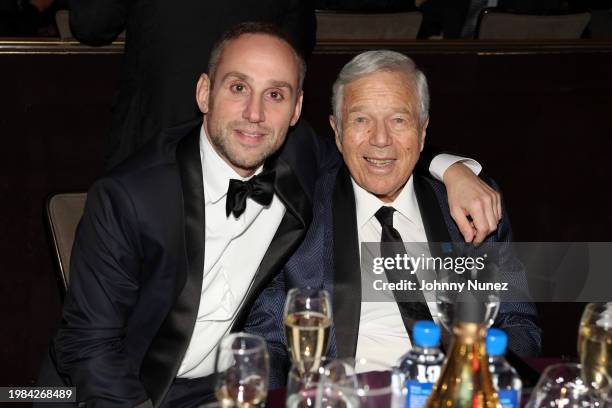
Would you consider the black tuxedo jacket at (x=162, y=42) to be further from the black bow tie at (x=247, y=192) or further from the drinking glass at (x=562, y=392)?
the drinking glass at (x=562, y=392)

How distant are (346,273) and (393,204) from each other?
29cm

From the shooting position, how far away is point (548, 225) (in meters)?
3.92

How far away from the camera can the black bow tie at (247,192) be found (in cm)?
231

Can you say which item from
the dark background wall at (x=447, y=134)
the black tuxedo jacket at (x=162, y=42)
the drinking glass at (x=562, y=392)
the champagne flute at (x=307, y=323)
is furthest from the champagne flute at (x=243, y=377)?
the dark background wall at (x=447, y=134)

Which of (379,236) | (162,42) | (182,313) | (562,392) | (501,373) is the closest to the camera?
(562,392)

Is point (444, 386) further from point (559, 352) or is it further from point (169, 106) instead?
point (559, 352)

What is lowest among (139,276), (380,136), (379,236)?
(139,276)

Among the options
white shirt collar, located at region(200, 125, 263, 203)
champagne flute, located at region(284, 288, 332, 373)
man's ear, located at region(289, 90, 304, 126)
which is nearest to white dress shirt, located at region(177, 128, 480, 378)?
white shirt collar, located at region(200, 125, 263, 203)

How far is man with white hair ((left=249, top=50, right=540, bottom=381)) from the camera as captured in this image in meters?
2.37

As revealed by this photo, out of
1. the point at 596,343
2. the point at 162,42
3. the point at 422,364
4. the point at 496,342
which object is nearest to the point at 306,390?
the point at 422,364

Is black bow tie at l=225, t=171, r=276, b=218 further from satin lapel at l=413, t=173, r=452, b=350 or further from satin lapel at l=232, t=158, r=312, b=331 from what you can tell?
satin lapel at l=413, t=173, r=452, b=350

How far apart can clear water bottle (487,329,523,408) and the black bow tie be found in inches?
35.1

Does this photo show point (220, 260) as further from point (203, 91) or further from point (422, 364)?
point (422, 364)

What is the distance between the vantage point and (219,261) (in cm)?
236
